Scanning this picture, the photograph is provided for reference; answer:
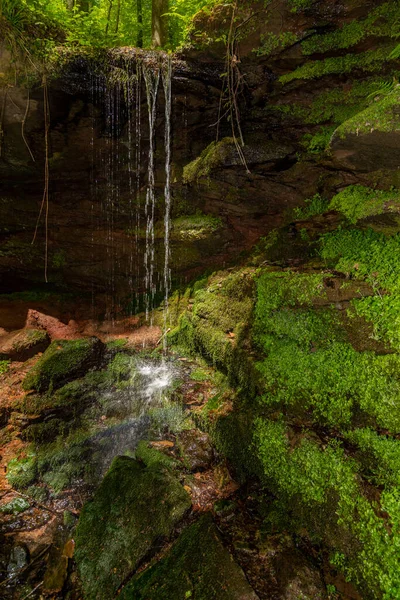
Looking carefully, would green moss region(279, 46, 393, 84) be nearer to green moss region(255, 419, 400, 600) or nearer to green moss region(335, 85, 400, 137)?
green moss region(335, 85, 400, 137)

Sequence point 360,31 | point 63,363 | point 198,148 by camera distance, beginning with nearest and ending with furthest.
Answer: point 360,31 < point 63,363 < point 198,148

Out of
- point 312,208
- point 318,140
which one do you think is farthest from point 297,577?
point 318,140

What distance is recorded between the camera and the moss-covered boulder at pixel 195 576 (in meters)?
2.59

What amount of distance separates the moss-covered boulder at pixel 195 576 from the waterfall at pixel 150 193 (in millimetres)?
5996

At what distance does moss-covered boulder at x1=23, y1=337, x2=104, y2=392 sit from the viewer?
5.74 metres

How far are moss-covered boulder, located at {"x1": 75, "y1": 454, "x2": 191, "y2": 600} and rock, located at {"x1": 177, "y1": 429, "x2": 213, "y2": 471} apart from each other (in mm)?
359

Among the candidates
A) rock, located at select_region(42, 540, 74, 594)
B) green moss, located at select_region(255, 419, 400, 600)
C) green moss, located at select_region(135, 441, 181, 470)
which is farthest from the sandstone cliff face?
rock, located at select_region(42, 540, 74, 594)

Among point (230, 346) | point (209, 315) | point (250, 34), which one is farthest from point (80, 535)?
point (250, 34)

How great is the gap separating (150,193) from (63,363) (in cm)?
482

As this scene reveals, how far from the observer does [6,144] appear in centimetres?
671

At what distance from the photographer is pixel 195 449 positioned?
427 cm

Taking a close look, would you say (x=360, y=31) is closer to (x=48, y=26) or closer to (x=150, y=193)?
(x=150, y=193)

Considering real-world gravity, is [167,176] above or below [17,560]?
above

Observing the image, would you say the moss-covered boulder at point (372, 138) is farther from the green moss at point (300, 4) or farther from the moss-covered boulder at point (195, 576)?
the moss-covered boulder at point (195, 576)
